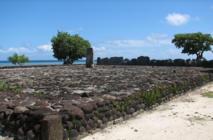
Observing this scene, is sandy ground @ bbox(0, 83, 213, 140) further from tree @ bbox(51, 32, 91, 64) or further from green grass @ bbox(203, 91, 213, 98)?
tree @ bbox(51, 32, 91, 64)

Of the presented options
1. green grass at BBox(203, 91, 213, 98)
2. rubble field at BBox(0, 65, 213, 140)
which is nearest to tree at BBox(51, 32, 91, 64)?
green grass at BBox(203, 91, 213, 98)

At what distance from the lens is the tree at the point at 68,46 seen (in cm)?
4472

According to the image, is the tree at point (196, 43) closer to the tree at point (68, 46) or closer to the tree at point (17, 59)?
the tree at point (68, 46)

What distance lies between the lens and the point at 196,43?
1695 inches

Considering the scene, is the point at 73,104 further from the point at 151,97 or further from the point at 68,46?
the point at 68,46

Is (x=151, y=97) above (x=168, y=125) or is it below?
above

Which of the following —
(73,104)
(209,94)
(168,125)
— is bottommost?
(168,125)

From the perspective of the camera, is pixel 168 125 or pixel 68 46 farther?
pixel 68 46

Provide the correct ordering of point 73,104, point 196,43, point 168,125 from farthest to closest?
1. point 196,43
2. point 168,125
3. point 73,104

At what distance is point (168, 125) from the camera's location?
9672mm

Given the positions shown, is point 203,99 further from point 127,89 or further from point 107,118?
point 107,118

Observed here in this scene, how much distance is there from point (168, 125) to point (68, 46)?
35872mm

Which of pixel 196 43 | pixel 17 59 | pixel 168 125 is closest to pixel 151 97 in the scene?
pixel 168 125

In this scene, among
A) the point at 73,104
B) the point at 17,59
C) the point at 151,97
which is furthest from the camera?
the point at 17,59
